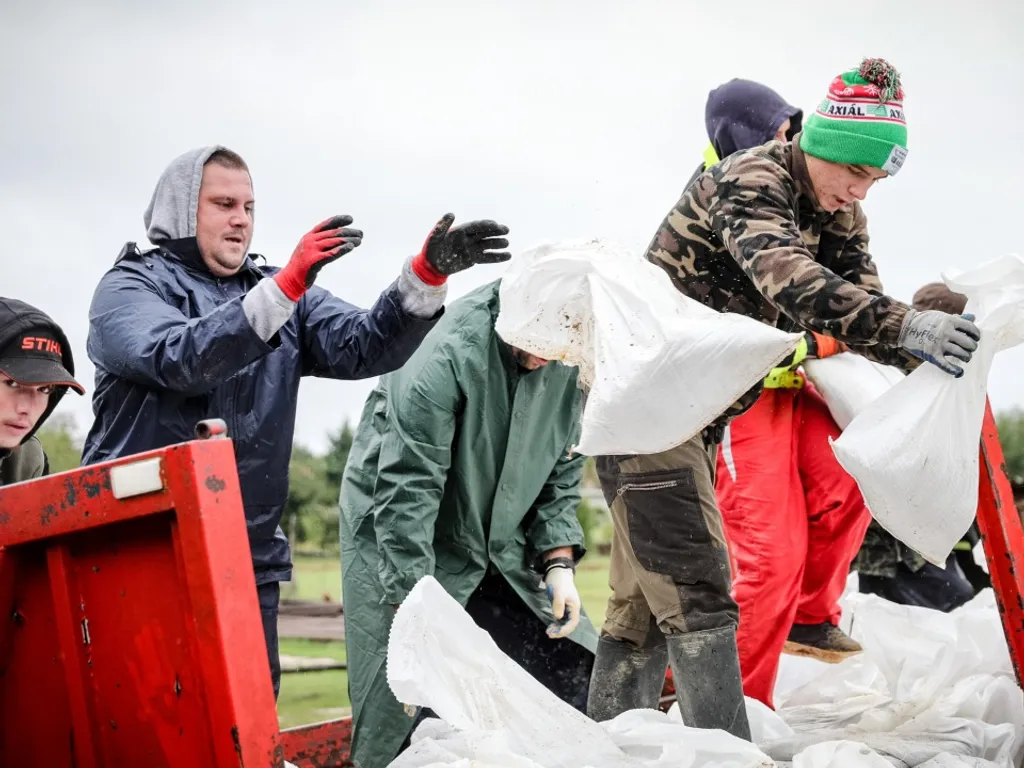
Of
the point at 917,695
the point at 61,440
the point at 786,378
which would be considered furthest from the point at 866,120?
the point at 61,440

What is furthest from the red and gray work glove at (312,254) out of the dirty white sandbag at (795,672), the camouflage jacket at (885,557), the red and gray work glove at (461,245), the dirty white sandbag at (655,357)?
the camouflage jacket at (885,557)

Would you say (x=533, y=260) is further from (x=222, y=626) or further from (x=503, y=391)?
(x=222, y=626)

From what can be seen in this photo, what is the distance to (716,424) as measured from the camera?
2.98 m

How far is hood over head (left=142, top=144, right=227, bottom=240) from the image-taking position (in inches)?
113

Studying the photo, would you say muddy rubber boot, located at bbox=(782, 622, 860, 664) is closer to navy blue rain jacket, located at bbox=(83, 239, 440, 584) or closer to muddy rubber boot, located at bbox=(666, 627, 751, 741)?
muddy rubber boot, located at bbox=(666, 627, 751, 741)

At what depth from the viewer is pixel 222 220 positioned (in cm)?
291

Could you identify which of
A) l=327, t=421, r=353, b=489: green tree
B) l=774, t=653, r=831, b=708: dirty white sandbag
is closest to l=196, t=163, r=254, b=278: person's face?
l=774, t=653, r=831, b=708: dirty white sandbag

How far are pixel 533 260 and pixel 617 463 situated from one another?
56 centimetres

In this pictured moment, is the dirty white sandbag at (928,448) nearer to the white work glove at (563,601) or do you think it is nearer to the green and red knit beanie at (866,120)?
the green and red knit beanie at (866,120)

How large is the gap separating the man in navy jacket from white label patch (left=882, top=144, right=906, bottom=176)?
944 mm

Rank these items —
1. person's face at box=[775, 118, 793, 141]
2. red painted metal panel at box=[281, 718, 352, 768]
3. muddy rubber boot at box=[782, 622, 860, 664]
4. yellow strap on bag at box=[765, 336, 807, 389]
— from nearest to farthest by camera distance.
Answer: red painted metal panel at box=[281, 718, 352, 768] → yellow strap on bag at box=[765, 336, 807, 389] → muddy rubber boot at box=[782, 622, 860, 664] → person's face at box=[775, 118, 793, 141]

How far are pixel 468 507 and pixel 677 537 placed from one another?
99cm

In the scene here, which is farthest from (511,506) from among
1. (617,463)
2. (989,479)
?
(989,479)

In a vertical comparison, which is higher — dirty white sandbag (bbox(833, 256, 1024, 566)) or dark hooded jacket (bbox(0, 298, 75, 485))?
dark hooded jacket (bbox(0, 298, 75, 485))
